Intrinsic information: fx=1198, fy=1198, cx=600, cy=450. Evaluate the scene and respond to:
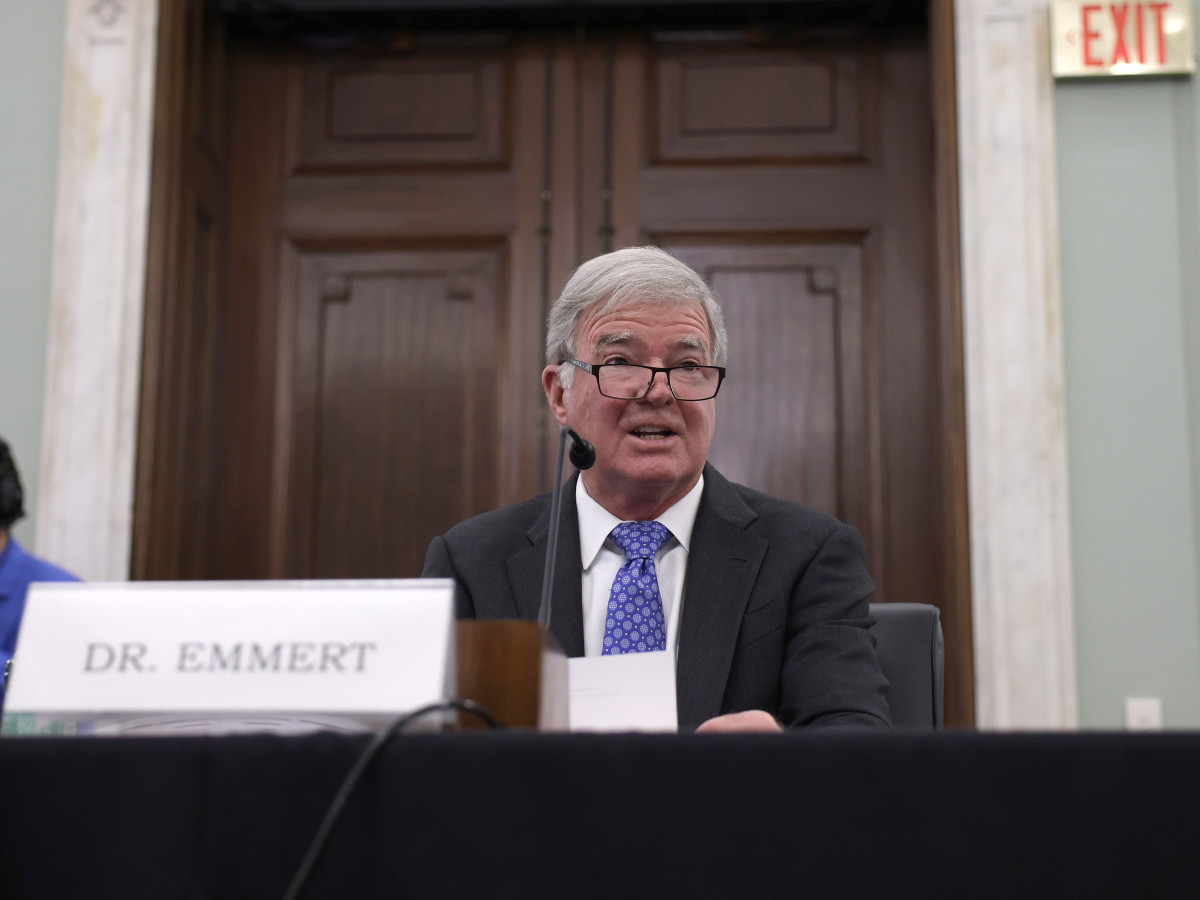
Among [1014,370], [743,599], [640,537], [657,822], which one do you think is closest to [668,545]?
[640,537]

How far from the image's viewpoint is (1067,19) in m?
2.79

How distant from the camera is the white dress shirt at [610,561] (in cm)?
159

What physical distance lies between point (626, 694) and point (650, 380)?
0.69 meters

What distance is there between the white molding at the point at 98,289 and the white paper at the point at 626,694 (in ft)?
6.66

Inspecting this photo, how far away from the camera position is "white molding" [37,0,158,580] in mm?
2789

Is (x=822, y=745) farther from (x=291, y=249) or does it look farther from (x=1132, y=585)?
(x=291, y=249)

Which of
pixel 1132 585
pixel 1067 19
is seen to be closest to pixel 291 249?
pixel 1067 19

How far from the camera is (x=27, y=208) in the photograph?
2.94m

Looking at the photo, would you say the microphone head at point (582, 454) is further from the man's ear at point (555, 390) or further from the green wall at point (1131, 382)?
the green wall at point (1131, 382)

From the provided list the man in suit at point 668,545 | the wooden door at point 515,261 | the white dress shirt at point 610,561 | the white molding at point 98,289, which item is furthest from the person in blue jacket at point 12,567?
the white dress shirt at point 610,561

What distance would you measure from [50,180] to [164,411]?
65 centimetres

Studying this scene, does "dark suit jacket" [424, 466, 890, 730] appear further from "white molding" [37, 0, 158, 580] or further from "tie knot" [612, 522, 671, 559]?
"white molding" [37, 0, 158, 580]

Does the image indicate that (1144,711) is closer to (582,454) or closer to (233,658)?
(582,454)

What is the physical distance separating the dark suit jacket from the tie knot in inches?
1.8
